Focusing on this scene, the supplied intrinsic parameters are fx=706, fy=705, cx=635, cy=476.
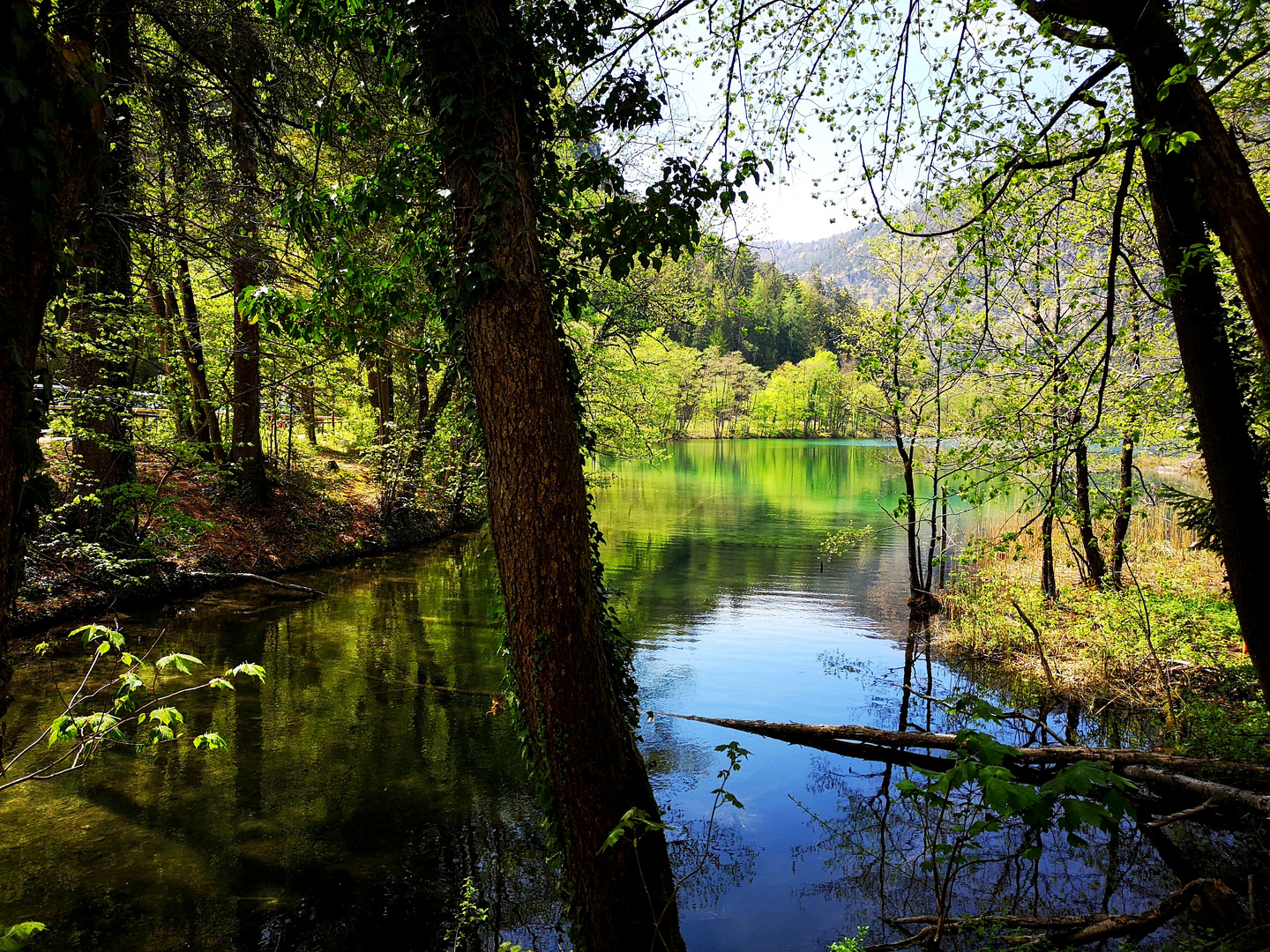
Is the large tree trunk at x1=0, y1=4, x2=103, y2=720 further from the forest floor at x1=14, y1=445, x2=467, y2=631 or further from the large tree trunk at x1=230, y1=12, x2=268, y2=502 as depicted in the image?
the forest floor at x1=14, y1=445, x2=467, y2=631

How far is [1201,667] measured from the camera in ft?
28.1

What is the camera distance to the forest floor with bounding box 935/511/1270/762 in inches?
287

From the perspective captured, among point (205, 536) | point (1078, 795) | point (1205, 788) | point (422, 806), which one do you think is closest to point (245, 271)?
point (205, 536)

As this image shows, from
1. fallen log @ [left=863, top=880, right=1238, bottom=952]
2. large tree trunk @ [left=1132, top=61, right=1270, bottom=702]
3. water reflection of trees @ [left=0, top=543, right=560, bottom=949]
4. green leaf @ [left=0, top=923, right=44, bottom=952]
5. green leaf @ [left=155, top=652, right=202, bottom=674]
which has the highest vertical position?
large tree trunk @ [left=1132, top=61, right=1270, bottom=702]

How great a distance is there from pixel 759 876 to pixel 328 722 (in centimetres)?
505

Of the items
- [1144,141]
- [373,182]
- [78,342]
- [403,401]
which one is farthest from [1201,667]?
[403,401]

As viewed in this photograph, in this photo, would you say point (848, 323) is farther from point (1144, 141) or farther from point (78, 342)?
point (78, 342)

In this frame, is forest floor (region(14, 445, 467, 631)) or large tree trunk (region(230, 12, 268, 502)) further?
forest floor (region(14, 445, 467, 631))

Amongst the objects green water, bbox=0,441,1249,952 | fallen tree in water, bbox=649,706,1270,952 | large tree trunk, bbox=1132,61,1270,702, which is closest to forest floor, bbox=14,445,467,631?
green water, bbox=0,441,1249,952

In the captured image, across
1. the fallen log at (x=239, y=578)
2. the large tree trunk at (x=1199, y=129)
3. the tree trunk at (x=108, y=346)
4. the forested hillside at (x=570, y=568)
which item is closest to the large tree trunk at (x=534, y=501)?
the forested hillside at (x=570, y=568)

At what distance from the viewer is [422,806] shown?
645cm

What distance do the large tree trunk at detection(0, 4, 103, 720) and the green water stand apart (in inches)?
88.6

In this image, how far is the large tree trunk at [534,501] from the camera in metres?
3.61

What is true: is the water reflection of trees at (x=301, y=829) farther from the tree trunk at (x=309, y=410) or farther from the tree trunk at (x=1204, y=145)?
the tree trunk at (x=309, y=410)
